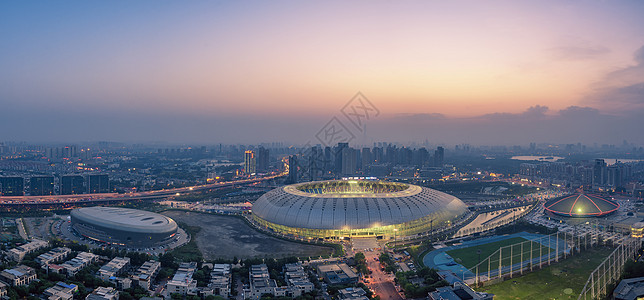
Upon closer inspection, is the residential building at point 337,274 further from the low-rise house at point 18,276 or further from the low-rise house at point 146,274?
the low-rise house at point 18,276

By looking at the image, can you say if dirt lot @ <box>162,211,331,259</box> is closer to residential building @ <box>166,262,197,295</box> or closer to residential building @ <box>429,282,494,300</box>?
residential building @ <box>166,262,197,295</box>

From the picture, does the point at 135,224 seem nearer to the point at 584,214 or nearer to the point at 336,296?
the point at 336,296

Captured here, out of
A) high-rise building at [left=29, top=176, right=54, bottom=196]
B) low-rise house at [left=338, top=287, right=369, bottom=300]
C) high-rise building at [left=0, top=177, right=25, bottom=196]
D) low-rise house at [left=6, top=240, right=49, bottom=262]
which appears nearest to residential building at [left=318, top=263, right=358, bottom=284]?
low-rise house at [left=338, top=287, right=369, bottom=300]

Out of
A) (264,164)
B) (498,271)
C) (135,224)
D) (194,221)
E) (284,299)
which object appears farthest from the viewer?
(264,164)

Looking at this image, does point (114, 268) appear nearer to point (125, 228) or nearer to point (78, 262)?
point (78, 262)

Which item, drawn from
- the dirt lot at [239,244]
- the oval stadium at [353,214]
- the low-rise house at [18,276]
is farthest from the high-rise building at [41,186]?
the low-rise house at [18,276]

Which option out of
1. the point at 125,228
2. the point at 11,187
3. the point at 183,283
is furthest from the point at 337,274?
the point at 11,187

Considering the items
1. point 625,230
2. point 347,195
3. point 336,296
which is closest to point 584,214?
point 625,230
